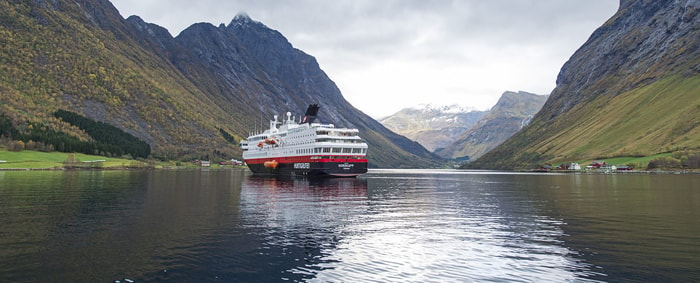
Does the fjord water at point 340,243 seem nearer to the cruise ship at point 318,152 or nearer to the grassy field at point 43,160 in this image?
the cruise ship at point 318,152

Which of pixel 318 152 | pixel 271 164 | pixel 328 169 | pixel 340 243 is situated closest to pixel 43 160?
pixel 271 164

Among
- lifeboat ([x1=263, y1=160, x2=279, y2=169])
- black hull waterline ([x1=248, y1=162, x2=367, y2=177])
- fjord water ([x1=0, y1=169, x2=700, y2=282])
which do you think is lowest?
fjord water ([x1=0, y1=169, x2=700, y2=282])

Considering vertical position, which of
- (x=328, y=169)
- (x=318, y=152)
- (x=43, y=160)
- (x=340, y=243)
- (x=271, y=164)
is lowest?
(x=340, y=243)

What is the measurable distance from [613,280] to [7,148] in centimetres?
18203

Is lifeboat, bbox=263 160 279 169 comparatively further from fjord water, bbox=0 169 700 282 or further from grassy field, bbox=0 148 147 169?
fjord water, bbox=0 169 700 282

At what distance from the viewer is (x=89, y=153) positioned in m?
183

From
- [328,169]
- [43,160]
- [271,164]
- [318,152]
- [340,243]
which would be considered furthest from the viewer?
[43,160]

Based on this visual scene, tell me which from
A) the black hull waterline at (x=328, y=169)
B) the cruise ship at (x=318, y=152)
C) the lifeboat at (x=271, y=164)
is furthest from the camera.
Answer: the lifeboat at (x=271, y=164)

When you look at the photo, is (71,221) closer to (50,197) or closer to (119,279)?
(119,279)

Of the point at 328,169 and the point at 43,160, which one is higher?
the point at 43,160

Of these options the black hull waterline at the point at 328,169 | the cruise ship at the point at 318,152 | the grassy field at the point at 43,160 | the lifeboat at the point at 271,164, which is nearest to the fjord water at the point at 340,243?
the black hull waterline at the point at 328,169

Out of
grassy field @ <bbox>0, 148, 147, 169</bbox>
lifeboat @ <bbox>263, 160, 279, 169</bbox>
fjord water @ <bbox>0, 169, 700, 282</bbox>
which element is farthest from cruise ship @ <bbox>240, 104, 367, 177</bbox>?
grassy field @ <bbox>0, 148, 147, 169</bbox>

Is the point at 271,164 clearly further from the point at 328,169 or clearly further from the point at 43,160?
the point at 43,160

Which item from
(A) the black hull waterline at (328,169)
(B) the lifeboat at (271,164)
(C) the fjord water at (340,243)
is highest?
(B) the lifeboat at (271,164)
